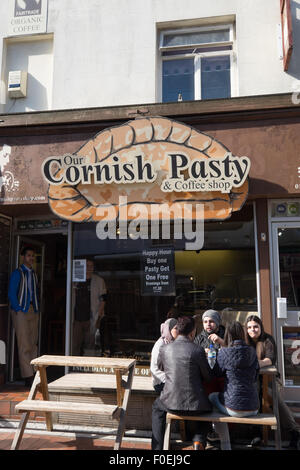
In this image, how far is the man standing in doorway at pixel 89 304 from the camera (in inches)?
227

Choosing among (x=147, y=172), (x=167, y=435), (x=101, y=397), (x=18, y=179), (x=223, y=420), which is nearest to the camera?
(x=223, y=420)

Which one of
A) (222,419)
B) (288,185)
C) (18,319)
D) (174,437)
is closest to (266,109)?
(288,185)

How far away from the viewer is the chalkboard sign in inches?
222

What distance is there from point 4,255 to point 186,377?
3.89m

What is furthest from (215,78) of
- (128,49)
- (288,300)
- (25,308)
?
(25,308)

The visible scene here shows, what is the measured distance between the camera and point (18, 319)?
6246mm

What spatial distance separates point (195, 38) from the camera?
628 cm

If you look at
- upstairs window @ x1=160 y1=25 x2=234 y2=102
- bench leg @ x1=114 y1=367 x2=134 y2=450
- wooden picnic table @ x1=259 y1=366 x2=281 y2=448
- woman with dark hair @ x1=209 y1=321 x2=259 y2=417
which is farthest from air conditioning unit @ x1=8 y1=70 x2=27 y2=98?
wooden picnic table @ x1=259 y1=366 x2=281 y2=448

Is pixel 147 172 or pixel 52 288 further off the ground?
pixel 147 172

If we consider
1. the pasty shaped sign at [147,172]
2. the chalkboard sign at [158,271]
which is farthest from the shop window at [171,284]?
the pasty shaped sign at [147,172]

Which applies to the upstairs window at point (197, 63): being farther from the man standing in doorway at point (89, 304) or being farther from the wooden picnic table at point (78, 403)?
the wooden picnic table at point (78, 403)

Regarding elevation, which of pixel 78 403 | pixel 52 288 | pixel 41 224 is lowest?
pixel 78 403

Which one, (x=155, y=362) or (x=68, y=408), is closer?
(x=68, y=408)

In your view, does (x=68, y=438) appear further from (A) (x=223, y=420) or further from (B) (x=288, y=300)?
(B) (x=288, y=300)
